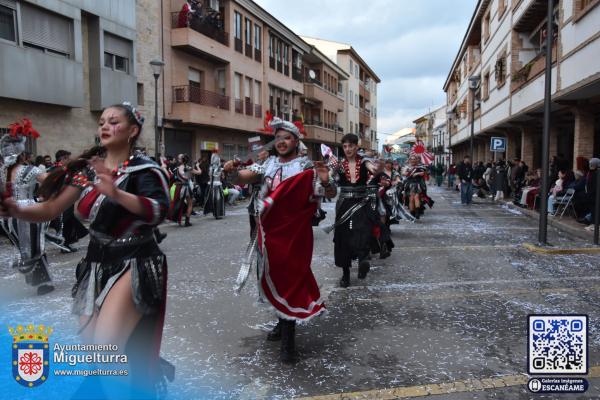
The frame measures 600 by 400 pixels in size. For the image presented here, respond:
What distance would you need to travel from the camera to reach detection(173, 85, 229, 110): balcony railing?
80.5 feet

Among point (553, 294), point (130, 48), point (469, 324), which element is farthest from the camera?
point (130, 48)

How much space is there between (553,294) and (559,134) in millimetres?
20466

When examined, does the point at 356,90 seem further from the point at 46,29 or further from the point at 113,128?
the point at 113,128

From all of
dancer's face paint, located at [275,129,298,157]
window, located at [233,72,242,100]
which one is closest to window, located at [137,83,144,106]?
window, located at [233,72,242,100]

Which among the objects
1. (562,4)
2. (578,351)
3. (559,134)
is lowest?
(578,351)

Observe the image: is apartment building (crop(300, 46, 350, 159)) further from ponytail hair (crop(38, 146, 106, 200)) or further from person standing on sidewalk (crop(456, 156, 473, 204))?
ponytail hair (crop(38, 146, 106, 200))

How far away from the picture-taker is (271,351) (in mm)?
4398

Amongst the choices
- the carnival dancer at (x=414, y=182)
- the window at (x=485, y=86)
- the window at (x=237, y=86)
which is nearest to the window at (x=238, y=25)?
the window at (x=237, y=86)

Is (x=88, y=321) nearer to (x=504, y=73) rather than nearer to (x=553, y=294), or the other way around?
(x=553, y=294)

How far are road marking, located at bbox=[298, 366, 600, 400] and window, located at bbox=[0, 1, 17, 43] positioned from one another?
15.8 metres

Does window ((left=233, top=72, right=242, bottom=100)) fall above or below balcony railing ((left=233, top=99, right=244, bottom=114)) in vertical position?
above

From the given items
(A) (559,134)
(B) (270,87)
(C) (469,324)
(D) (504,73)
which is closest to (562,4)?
(D) (504,73)

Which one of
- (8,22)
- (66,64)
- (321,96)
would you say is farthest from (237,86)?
(321,96)

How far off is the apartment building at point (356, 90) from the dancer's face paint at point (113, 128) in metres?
54.7
